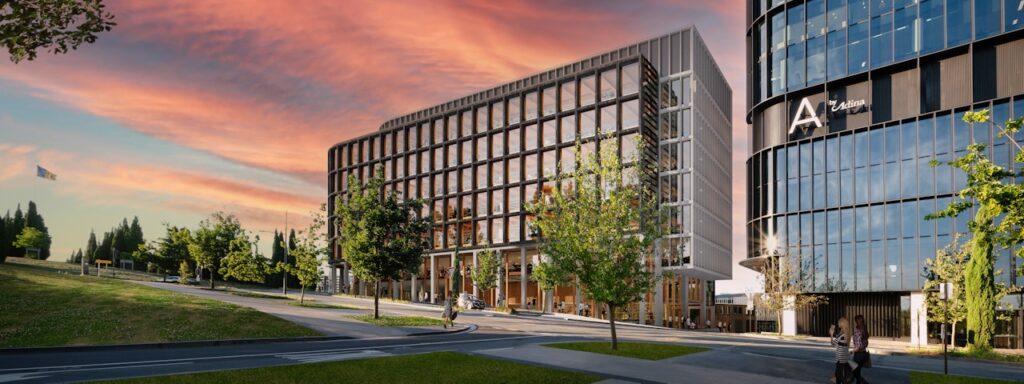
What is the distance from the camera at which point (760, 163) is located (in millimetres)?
60656

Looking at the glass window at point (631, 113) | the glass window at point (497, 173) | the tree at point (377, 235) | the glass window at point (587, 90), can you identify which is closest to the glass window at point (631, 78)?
the glass window at point (631, 113)

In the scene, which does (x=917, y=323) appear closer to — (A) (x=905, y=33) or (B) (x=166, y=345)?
(A) (x=905, y=33)

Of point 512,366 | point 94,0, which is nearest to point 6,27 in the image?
point 94,0

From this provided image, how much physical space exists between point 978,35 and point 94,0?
53.9m

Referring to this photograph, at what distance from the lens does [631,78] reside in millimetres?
74938

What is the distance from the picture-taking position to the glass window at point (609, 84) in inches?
2985

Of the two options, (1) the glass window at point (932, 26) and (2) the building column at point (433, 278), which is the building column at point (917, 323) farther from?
(2) the building column at point (433, 278)

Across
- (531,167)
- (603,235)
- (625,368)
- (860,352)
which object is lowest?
(625,368)

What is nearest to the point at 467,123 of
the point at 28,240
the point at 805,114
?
the point at 805,114

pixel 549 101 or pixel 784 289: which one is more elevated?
pixel 549 101

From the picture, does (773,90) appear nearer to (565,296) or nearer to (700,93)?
(700,93)

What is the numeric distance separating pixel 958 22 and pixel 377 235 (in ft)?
141

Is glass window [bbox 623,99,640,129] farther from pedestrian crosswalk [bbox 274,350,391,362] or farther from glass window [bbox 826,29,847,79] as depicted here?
pedestrian crosswalk [bbox 274,350,391,362]

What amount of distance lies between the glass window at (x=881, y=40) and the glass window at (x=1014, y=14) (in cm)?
731
